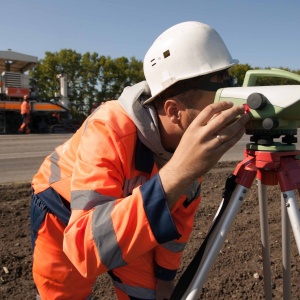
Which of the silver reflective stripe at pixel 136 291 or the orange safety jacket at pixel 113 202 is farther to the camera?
the silver reflective stripe at pixel 136 291

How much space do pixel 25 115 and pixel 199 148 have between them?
15.5 metres

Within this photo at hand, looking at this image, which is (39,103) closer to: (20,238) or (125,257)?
(20,238)

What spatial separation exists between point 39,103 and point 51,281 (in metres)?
15.2

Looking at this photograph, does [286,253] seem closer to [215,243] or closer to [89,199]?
[215,243]

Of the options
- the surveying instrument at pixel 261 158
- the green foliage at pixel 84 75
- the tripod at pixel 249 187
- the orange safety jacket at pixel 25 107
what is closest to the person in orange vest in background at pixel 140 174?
the surveying instrument at pixel 261 158

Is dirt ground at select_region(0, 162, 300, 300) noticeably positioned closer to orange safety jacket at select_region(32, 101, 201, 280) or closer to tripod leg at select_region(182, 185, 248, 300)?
tripod leg at select_region(182, 185, 248, 300)

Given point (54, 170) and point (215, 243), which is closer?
point (215, 243)

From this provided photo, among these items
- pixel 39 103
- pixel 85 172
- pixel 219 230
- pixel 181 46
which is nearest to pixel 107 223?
pixel 85 172

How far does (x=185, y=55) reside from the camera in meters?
1.49

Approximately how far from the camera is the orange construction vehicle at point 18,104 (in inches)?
622

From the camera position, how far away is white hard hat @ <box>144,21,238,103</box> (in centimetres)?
149

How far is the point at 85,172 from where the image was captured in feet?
4.15

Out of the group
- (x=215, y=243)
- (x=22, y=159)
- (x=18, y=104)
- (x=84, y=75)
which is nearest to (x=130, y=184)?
(x=215, y=243)

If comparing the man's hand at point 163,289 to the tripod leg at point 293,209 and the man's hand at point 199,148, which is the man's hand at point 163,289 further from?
the man's hand at point 199,148
